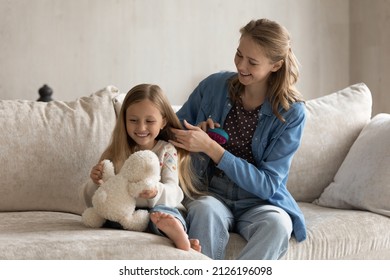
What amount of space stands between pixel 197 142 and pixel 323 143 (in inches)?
33.5

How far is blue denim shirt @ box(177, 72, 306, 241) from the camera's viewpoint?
242cm

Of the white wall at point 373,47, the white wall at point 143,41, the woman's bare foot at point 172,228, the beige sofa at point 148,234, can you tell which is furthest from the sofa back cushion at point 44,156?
the white wall at point 373,47

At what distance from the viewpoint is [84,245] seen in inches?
79.4

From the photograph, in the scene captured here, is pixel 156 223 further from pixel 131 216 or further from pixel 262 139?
pixel 262 139

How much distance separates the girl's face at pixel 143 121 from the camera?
232cm

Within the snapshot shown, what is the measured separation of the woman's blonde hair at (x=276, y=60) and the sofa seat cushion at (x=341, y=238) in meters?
0.43

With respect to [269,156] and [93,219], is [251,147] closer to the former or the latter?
[269,156]

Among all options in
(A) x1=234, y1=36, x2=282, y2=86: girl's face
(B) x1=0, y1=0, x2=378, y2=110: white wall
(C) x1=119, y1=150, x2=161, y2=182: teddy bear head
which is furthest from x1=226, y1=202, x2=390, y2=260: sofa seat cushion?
(B) x1=0, y1=0, x2=378, y2=110: white wall

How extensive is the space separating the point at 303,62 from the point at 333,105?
4.00 ft

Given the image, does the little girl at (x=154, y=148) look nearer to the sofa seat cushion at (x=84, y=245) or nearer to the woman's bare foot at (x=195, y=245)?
the woman's bare foot at (x=195, y=245)

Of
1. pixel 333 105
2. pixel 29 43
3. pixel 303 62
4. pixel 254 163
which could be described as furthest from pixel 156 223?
pixel 303 62

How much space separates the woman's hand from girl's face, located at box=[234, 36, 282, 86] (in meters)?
0.24

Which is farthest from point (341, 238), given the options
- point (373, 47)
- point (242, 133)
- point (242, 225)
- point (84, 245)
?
point (373, 47)

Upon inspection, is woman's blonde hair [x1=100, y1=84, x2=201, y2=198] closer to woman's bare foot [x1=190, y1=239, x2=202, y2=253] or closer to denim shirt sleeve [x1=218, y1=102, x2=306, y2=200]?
denim shirt sleeve [x1=218, y1=102, x2=306, y2=200]
